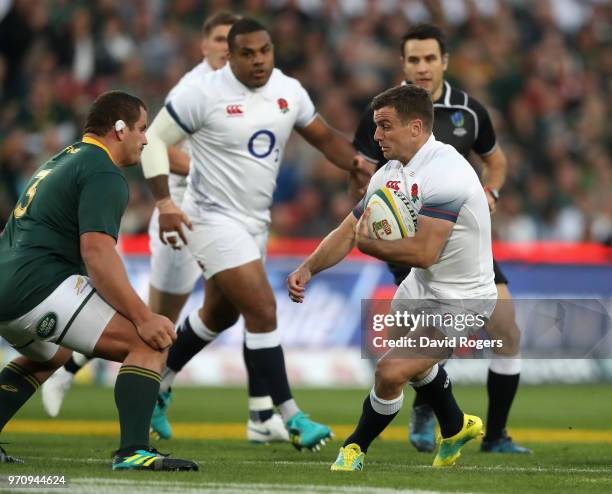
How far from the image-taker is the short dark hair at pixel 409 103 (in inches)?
260

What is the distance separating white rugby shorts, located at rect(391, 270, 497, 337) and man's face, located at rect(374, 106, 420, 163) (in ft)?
2.40

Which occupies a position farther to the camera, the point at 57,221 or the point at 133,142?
the point at 133,142

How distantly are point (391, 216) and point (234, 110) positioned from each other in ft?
7.59

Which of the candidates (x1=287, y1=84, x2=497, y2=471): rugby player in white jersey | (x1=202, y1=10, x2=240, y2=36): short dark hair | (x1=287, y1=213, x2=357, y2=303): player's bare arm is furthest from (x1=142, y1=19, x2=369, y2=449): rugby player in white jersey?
(x1=287, y1=84, x2=497, y2=471): rugby player in white jersey

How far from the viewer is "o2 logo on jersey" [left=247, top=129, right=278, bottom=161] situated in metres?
8.59

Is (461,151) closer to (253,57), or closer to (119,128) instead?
(253,57)

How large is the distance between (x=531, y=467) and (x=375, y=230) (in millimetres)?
1719

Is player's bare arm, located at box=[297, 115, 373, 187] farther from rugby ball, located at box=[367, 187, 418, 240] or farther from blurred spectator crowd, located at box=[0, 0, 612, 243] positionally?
blurred spectator crowd, located at box=[0, 0, 612, 243]

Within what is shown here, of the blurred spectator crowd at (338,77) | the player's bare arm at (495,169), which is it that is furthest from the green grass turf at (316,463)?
the blurred spectator crowd at (338,77)

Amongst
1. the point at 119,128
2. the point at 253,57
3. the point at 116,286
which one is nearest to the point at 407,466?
the point at 116,286

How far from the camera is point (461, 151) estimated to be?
8594 mm

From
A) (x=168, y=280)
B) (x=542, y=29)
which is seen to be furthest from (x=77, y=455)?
(x=542, y=29)

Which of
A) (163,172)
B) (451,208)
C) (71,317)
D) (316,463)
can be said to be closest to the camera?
(71,317)

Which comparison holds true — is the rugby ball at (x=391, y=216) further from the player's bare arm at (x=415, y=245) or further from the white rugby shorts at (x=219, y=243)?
the white rugby shorts at (x=219, y=243)
